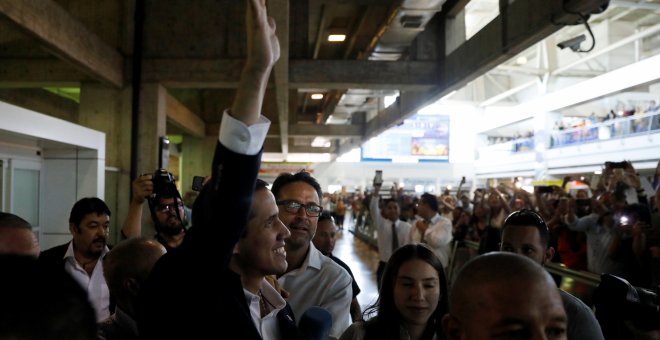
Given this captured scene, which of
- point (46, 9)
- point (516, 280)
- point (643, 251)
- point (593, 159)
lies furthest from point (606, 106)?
point (516, 280)

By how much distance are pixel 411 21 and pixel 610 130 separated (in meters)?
18.7

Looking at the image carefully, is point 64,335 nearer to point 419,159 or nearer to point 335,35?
point 335,35

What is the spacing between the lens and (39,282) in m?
0.81

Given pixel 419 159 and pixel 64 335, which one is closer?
pixel 64 335

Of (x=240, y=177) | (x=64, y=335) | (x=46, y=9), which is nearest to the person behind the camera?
(x=64, y=335)

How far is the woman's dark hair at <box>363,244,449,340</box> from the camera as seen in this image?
2523mm

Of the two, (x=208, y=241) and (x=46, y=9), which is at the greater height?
(x=46, y=9)

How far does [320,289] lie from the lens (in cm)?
288

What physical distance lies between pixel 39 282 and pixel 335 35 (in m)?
9.53

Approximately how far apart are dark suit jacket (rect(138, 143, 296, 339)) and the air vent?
6130mm

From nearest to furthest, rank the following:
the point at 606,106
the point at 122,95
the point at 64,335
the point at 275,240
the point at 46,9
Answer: the point at 64,335, the point at 275,240, the point at 46,9, the point at 122,95, the point at 606,106

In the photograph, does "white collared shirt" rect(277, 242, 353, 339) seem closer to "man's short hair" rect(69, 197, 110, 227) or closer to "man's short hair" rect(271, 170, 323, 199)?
"man's short hair" rect(271, 170, 323, 199)

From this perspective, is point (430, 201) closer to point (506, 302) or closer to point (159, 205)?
point (159, 205)

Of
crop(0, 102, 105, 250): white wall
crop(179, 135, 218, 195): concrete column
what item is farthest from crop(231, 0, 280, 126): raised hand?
crop(179, 135, 218, 195): concrete column
